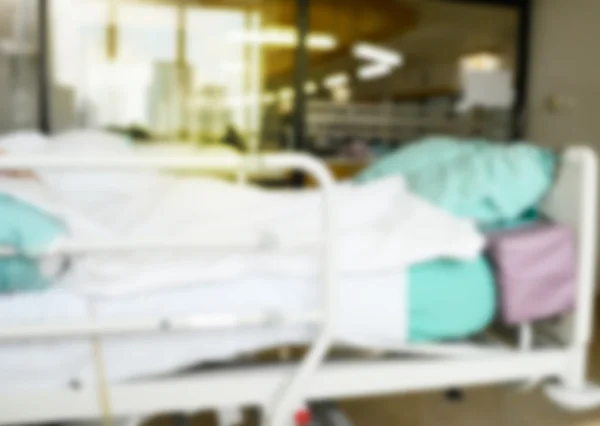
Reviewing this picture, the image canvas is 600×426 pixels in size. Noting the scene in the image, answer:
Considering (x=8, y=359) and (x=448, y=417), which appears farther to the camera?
(x=448, y=417)

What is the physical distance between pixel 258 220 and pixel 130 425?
49cm

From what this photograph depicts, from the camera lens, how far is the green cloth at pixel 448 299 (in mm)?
1488

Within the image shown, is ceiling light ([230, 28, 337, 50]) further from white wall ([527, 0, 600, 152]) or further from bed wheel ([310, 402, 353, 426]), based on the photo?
Answer: bed wheel ([310, 402, 353, 426])

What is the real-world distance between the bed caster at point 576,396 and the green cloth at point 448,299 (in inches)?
10.3

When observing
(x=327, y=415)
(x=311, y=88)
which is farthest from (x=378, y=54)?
(x=327, y=415)

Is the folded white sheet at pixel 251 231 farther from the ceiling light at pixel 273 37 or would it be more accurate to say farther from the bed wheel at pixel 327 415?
the ceiling light at pixel 273 37

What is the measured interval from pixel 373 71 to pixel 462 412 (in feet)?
8.62

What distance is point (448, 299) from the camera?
1502 mm

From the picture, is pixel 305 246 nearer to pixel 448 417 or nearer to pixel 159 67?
pixel 448 417

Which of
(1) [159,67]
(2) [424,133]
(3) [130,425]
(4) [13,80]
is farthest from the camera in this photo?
(2) [424,133]

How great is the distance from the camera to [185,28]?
4.11m

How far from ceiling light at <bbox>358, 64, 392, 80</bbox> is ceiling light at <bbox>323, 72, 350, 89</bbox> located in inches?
4.0

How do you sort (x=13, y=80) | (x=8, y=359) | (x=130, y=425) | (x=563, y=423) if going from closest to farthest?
(x=8, y=359)
(x=130, y=425)
(x=563, y=423)
(x=13, y=80)

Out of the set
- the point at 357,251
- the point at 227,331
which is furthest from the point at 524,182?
the point at 227,331
